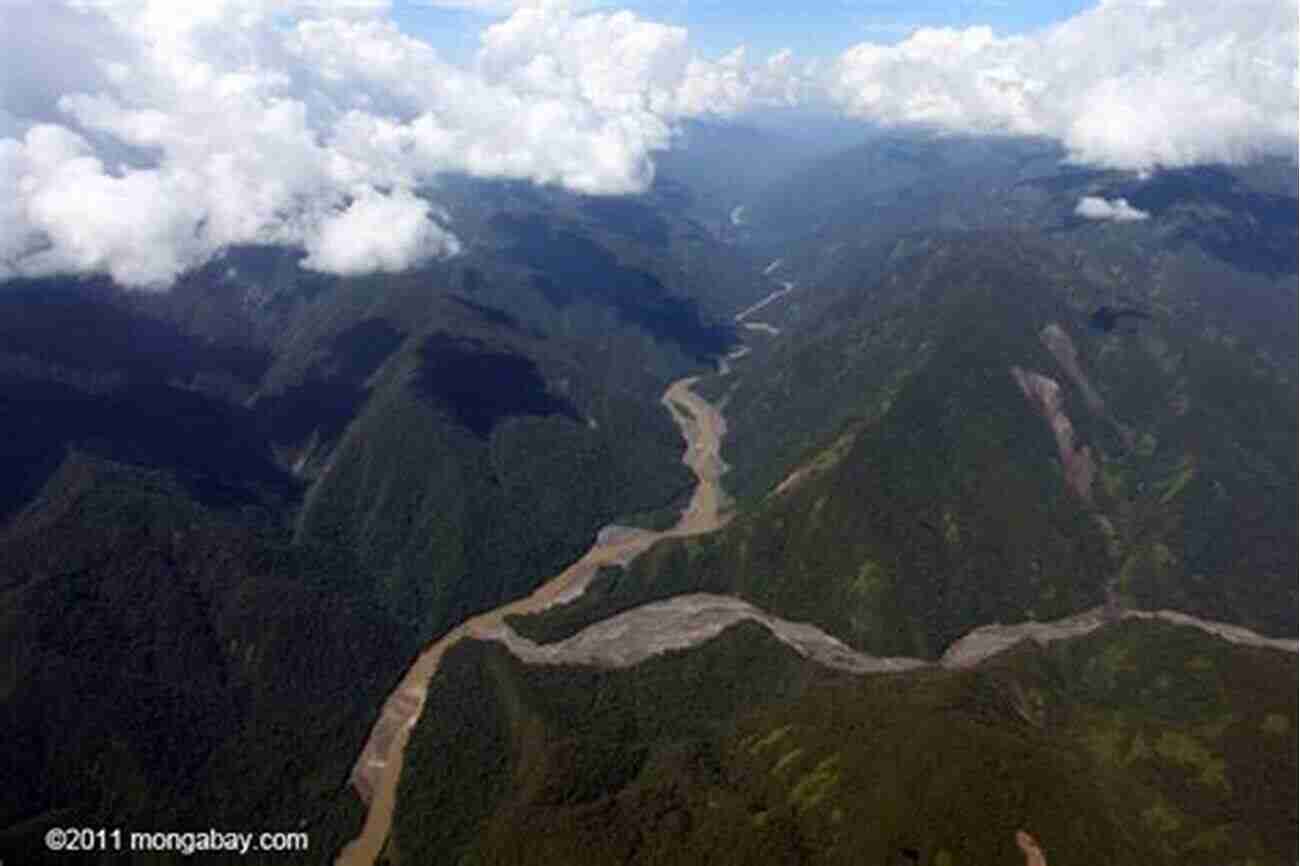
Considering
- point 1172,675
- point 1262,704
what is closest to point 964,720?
point 1262,704

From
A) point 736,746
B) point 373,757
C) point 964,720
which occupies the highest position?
point 964,720

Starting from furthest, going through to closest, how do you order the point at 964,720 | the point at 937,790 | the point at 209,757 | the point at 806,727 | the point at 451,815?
the point at 209,757
the point at 451,815
the point at 806,727
the point at 964,720
the point at 937,790

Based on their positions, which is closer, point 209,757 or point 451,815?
point 451,815

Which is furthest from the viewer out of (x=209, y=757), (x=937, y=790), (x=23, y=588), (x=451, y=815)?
(x=23, y=588)

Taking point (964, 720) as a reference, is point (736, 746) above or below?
below

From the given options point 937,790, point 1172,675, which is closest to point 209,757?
point 937,790

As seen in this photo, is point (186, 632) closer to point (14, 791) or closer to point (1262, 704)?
point (14, 791)

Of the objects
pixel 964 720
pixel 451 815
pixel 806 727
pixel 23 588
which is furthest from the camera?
pixel 23 588

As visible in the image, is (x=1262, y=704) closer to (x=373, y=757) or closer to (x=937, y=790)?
(x=937, y=790)

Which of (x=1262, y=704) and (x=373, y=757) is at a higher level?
(x=1262, y=704)
